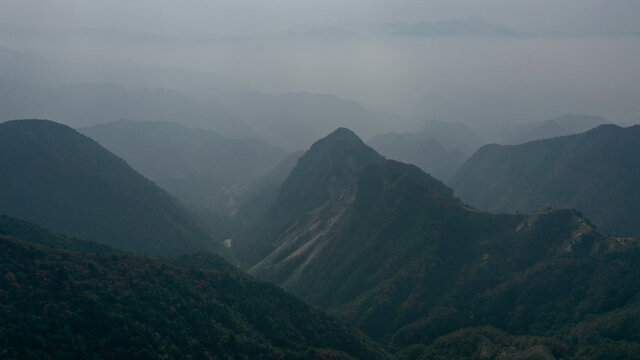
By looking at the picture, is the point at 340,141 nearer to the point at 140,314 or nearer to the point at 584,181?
the point at 584,181

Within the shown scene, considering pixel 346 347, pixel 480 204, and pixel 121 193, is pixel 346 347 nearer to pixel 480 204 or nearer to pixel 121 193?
pixel 121 193

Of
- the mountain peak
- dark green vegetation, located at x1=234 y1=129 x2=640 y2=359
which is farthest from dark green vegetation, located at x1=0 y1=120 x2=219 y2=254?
the mountain peak

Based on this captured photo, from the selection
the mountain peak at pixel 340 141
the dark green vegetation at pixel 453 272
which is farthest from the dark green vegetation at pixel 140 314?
the mountain peak at pixel 340 141

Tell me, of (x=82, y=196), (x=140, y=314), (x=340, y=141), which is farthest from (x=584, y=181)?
(x=140, y=314)

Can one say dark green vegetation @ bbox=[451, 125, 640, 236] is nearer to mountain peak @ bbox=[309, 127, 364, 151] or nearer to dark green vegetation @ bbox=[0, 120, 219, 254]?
mountain peak @ bbox=[309, 127, 364, 151]

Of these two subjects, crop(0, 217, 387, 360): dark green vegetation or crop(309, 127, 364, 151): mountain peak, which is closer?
crop(0, 217, 387, 360): dark green vegetation

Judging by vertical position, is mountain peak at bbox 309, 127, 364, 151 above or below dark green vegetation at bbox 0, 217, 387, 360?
above

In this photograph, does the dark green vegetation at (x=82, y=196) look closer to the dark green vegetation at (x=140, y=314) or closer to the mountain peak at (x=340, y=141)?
the dark green vegetation at (x=140, y=314)
